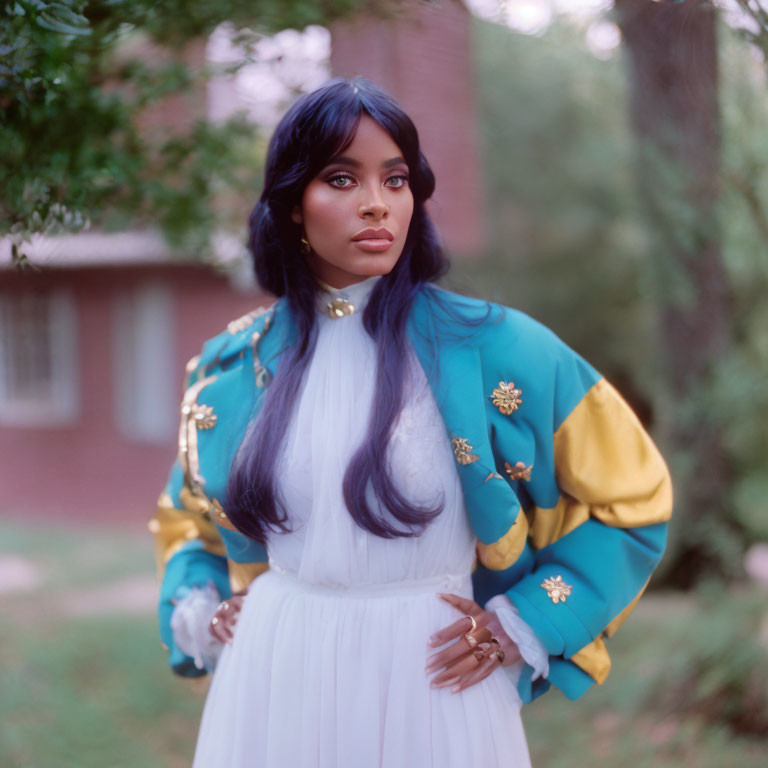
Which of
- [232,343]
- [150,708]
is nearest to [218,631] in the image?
[232,343]

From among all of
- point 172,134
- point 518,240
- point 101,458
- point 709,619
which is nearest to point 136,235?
point 101,458

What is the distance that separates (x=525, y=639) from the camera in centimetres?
179

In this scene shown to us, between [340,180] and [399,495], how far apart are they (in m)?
0.61

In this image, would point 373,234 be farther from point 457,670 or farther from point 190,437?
point 457,670

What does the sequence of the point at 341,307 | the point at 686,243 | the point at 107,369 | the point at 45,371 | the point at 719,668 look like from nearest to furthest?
1. the point at 341,307
2. the point at 686,243
3. the point at 719,668
4. the point at 107,369
5. the point at 45,371

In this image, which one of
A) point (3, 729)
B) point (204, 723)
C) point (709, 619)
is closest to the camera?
point (204, 723)

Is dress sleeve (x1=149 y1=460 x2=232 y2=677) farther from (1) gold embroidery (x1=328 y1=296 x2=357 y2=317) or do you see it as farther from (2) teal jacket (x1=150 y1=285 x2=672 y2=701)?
(1) gold embroidery (x1=328 y1=296 x2=357 y2=317)

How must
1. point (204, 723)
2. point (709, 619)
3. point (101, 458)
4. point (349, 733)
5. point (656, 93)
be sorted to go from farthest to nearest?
point (101, 458) → point (709, 619) → point (656, 93) → point (204, 723) → point (349, 733)

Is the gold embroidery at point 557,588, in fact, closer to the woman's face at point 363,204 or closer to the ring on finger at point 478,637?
the ring on finger at point 478,637

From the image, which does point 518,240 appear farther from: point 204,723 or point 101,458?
point 204,723

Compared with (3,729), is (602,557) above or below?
above

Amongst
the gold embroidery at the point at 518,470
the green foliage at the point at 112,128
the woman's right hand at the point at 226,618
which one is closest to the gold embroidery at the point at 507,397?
the gold embroidery at the point at 518,470

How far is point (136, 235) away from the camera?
32.2 ft

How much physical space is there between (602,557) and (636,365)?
9501 mm
